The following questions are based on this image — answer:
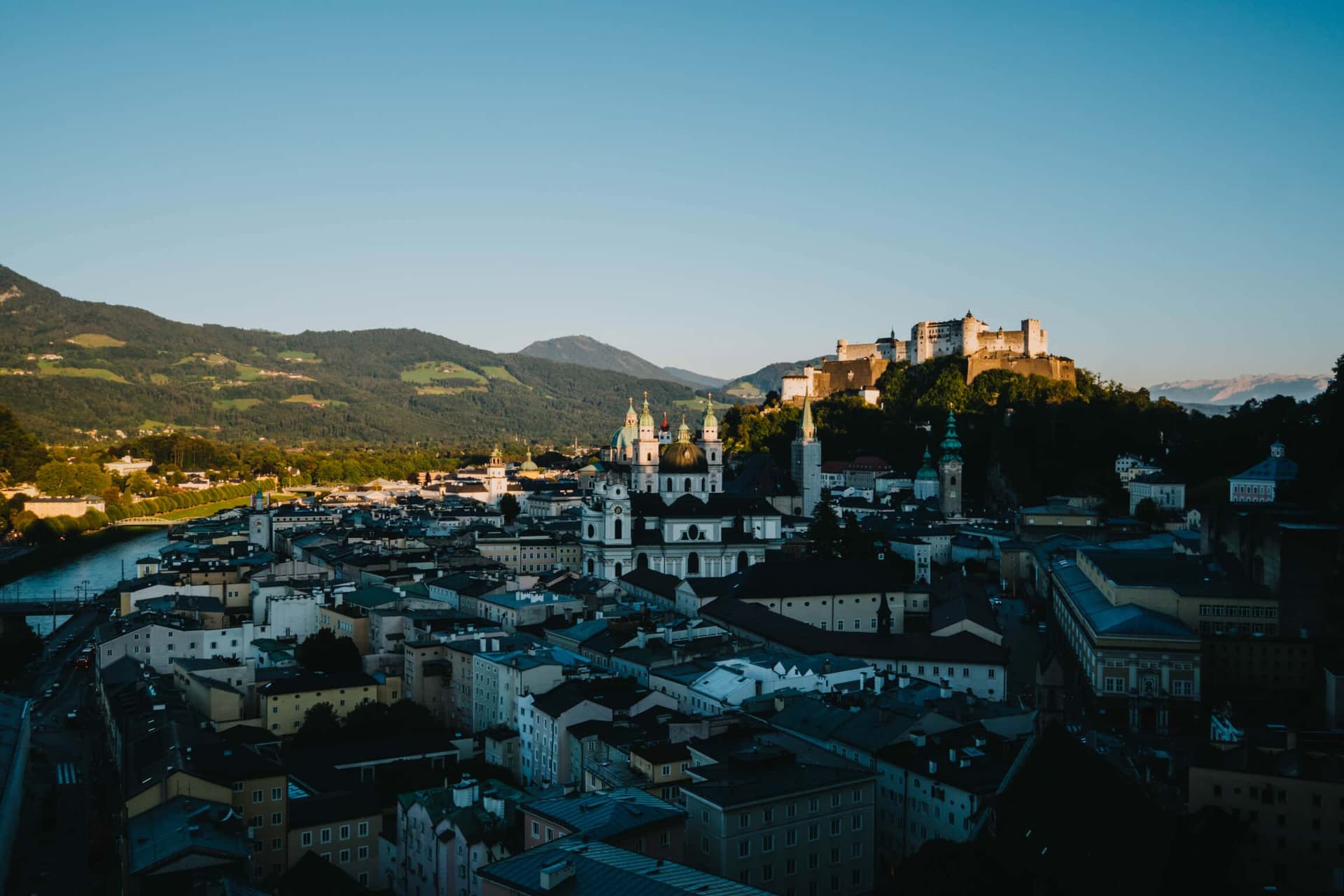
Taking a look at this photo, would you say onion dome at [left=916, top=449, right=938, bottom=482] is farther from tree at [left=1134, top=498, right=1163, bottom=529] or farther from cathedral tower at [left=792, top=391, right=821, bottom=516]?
tree at [left=1134, top=498, right=1163, bottom=529]

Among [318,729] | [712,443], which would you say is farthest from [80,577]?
[318,729]

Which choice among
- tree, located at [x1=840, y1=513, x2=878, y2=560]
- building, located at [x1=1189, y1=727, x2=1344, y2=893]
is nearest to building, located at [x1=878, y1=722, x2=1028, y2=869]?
building, located at [x1=1189, y1=727, x2=1344, y2=893]

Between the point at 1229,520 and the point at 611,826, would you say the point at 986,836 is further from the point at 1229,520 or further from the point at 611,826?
the point at 1229,520

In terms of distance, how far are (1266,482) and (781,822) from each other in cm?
3483

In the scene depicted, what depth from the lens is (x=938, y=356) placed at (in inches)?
3465

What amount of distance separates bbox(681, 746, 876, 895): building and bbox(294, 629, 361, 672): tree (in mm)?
16890

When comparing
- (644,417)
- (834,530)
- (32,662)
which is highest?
(644,417)

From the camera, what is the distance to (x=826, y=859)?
21422mm

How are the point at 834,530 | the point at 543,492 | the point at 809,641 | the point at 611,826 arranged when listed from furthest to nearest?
the point at 543,492 < the point at 834,530 < the point at 809,641 < the point at 611,826

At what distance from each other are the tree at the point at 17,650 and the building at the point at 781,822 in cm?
2940

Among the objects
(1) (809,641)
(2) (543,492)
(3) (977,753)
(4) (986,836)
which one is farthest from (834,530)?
(2) (543,492)

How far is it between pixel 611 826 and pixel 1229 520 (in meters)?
29.3

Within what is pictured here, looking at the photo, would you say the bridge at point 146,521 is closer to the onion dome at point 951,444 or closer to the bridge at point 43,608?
the bridge at point 43,608

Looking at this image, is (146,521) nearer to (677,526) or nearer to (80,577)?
(80,577)
